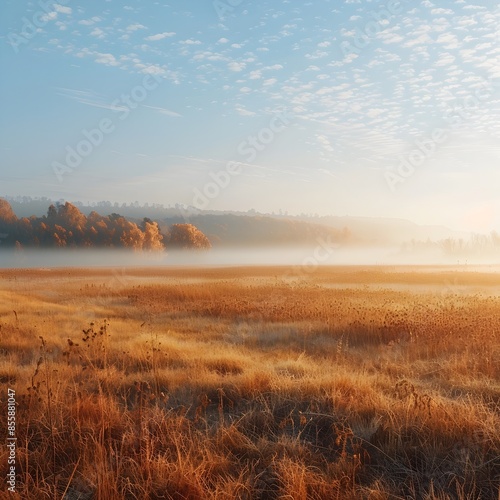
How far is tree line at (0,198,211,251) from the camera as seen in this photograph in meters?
78.2

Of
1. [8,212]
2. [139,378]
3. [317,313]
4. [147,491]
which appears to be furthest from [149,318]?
[8,212]

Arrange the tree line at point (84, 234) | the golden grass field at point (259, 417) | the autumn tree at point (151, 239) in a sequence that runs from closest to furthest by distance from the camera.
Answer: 1. the golden grass field at point (259, 417)
2. the autumn tree at point (151, 239)
3. the tree line at point (84, 234)

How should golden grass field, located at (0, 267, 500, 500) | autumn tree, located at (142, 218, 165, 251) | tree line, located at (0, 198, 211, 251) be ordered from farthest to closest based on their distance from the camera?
tree line, located at (0, 198, 211, 251) < autumn tree, located at (142, 218, 165, 251) < golden grass field, located at (0, 267, 500, 500)

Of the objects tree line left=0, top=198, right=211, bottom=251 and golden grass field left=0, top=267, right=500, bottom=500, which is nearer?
golden grass field left=0, top=267, right=500, bottom=500

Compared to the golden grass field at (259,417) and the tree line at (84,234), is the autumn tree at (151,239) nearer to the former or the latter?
the tree line at (84,234)

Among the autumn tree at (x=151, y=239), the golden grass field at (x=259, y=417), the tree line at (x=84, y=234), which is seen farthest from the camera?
the tree line at (x=84, y=234)

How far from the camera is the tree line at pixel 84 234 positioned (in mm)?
78188

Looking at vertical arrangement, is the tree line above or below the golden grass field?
→ above

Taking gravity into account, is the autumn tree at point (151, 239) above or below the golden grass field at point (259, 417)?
above

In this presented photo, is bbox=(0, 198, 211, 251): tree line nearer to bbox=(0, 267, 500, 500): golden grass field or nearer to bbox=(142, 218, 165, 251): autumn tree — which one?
bbox=(142, 218, 165, 251): autumn tree

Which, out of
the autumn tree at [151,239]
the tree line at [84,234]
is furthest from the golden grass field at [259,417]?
the tree line at [84,234]

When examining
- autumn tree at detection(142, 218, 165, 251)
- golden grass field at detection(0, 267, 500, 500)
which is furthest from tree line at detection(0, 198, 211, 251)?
golden grass field at detection(0, 267, 500, 500)

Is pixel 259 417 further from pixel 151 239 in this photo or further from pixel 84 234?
pixel 84 234

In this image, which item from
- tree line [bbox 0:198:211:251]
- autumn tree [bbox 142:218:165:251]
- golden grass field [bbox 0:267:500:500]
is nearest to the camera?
golden grass field [bbox 0:267:500:500]
